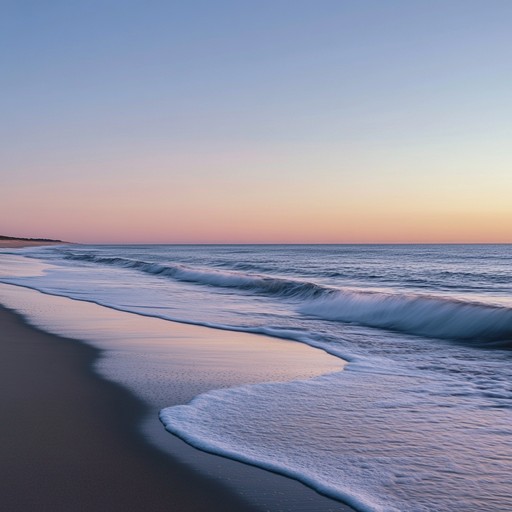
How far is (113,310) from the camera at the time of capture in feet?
41.2

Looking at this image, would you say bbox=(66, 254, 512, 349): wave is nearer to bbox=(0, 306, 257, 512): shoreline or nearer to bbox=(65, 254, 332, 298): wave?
bbox=(65, 254, 332, 298): wave

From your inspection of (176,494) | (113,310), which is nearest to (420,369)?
(176,494)

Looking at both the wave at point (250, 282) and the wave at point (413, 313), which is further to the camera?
the wave at point (250, 282)

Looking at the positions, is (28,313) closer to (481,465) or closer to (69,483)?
(69,483)

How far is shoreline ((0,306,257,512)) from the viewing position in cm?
316

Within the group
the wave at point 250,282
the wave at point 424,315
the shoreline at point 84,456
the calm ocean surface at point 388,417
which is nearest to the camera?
the shoreline at point 84,456

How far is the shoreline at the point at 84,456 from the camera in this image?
3.16m

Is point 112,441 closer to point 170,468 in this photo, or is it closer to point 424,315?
point 170,468

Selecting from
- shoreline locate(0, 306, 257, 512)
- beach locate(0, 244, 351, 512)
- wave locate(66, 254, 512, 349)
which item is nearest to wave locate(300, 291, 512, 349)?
wave locate(66, 254, 512, 349)

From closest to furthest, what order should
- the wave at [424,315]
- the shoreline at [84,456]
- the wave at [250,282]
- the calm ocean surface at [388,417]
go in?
the shoreline at [84,456], the calm ocean surface at [388,417], the wave at [424,315], the wave at [250,282]

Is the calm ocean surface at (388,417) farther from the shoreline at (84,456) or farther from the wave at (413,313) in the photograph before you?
the shoreline at (84,456)

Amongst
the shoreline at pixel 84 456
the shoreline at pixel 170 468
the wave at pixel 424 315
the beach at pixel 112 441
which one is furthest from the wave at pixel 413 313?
the shoreline at pixel 84 456

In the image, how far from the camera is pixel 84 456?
3.77 meters

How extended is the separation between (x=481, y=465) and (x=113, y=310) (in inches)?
388
